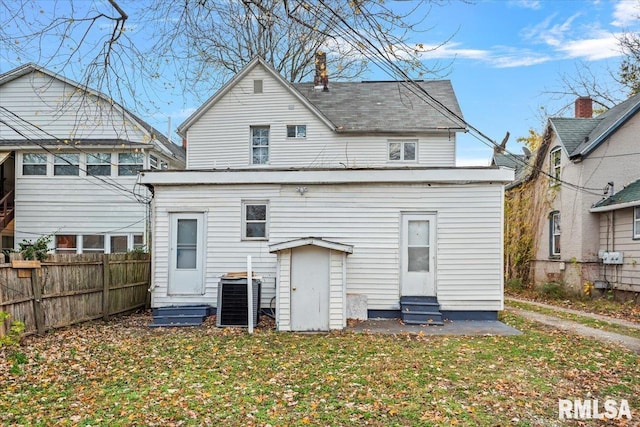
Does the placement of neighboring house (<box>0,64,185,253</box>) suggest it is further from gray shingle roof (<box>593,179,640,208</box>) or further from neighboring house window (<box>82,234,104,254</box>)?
gray shingle roof (<box>593,179,640,208</box>)

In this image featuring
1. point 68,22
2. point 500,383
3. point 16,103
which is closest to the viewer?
point 68,22

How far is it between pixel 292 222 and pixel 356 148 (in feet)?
21.1

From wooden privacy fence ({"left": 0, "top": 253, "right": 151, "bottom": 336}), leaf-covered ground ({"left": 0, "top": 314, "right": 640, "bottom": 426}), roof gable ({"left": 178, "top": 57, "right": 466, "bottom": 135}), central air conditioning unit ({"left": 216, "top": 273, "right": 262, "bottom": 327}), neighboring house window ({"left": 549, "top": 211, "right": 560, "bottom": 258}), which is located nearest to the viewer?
leaf-covered ground ({"left": 0, "top": 314, "right": 640, "bottom": 426})

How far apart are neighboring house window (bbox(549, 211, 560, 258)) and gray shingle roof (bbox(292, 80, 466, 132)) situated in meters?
5.43

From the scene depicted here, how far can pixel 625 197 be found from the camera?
14031 mm

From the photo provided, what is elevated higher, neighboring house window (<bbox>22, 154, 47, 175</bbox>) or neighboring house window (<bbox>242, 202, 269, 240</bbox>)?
neighboring house window (<bbox>22, 154, 47, 175</bbox>)

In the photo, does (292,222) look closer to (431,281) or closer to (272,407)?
(431,281)

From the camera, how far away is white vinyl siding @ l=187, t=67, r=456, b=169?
1609 centimetres

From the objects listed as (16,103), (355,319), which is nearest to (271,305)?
(355,319)

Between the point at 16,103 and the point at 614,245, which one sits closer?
the point at 614,245

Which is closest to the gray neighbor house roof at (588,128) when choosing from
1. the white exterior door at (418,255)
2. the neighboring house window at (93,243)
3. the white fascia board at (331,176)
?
the white fascia board at (331,176)

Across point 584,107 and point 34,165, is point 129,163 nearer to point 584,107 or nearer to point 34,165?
point 34,165

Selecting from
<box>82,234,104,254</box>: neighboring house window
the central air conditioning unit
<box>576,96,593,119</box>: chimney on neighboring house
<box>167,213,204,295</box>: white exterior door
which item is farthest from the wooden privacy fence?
<box>576,96,593,119</box>: chimney on neighboring house

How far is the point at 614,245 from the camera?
14.5 meters
